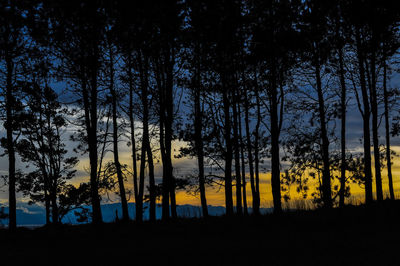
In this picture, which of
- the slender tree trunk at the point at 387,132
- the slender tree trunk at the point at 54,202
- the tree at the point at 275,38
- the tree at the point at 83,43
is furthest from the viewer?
the slender tree trunk at the point at 54,202

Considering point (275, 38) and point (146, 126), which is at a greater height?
point (275, 38)

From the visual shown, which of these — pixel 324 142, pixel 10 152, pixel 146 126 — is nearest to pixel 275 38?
pixel 324 142

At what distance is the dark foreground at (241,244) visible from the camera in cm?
927

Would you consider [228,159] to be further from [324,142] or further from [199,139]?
[324,142]

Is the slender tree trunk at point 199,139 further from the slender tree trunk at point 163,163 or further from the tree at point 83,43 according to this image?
the tree at point 83,43

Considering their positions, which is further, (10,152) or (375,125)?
(375,125)

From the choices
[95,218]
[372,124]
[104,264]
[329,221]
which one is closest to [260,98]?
[372,124]

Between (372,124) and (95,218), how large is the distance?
16.2 metres

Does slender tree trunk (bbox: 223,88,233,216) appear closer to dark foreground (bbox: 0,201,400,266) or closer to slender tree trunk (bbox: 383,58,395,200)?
dark foreground (bbox: 0,201,400,266)

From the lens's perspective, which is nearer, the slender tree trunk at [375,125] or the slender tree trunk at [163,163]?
the slender tree trunk at [163,163]

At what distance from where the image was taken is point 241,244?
11.4 metres

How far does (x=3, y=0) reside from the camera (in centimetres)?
1212

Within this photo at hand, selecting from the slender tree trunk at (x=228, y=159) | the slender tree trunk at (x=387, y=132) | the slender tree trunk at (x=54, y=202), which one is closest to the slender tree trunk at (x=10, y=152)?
the slender tree trunk at (x=228, y=159)

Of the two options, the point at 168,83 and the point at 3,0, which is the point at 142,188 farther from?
the point at 3,0
